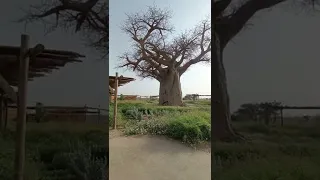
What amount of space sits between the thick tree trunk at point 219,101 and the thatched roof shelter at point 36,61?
1501mm

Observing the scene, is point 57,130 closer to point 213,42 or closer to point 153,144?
point 213,42

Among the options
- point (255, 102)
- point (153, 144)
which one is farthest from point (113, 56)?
point (255, 102)

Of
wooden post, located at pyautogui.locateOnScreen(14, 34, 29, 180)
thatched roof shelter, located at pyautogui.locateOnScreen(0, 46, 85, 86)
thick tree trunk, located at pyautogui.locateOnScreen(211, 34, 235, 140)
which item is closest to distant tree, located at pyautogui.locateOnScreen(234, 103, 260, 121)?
thick tree trunk, located at pyautogui.locateOnScreen(211, 34, 235, 140)

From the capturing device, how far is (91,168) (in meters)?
4.39

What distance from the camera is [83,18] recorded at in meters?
4.45

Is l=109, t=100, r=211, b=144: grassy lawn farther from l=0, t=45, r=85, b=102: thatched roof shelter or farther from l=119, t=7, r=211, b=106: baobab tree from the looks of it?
l=0, t=45, r=85, b=102: thatched roof shelter

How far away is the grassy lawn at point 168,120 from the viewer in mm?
7355

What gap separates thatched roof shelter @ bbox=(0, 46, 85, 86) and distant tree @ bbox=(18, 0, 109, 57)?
0.25 m

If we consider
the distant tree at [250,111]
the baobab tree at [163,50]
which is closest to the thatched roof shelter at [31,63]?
the distant tree at [250,111]

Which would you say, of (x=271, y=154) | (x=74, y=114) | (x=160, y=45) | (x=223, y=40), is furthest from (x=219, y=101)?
(x=160, y=45)

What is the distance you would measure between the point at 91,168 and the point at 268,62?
87.4 inches

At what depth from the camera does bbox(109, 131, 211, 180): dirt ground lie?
616 centimetres

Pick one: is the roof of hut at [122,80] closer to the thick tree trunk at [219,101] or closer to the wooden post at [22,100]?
the wooden post at [22,100]

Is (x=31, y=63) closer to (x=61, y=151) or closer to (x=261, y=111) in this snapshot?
(x=61, y=151)
